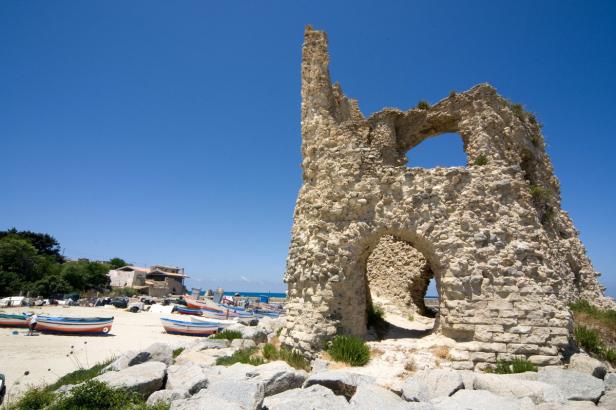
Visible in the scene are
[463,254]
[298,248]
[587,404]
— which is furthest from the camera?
[298,248]

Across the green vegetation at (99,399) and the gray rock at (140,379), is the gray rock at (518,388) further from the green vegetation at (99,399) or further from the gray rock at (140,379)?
the gray rock at (140,379)

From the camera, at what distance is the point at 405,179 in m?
10.1

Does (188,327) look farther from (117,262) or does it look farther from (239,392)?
(117,262)

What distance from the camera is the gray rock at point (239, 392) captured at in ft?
18.7

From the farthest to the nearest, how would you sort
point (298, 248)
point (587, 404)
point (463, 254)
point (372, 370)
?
point (298, 248)
point (463, 254)
point (372, 370)
point (587, 404)

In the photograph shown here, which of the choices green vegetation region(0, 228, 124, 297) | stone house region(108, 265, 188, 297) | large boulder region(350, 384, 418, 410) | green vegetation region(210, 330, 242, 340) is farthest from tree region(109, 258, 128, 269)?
large boulder region(350, 384, 418, 410)

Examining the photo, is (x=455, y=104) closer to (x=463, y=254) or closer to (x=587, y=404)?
(x=463, y=254)

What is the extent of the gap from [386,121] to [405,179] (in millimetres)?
3845

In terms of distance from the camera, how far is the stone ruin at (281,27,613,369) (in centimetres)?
854

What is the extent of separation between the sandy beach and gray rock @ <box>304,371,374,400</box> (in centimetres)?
853

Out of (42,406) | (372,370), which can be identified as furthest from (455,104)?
(42,406)

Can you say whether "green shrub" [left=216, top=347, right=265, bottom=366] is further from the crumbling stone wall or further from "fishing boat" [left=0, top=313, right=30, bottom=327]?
"fishing boat" [left=0, top=313, right=30, bottom=327]

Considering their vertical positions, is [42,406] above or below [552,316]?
below

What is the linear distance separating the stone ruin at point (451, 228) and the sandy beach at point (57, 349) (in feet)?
23.5
